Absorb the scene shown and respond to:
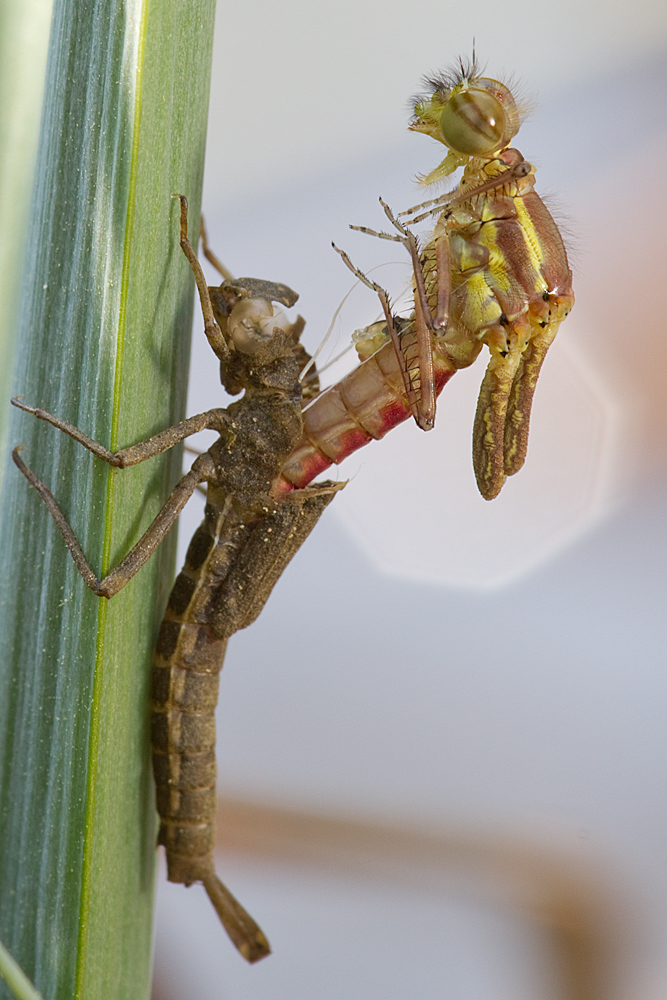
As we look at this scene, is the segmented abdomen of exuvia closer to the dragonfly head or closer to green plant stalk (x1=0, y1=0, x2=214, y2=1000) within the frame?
green plant stalk (x1=0, y1=0, x2=214, y2=1000)

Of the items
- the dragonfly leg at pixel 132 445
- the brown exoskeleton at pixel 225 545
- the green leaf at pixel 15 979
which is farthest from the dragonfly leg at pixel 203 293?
the green leaf at pixel 15 979

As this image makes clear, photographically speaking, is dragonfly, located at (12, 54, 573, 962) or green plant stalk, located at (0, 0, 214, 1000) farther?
dragonfly, located at (12, 54, 573, 962)

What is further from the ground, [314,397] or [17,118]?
[17,118]

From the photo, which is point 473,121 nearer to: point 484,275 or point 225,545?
point 484,275

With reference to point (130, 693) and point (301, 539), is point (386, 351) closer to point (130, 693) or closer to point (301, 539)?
point (301, 539)

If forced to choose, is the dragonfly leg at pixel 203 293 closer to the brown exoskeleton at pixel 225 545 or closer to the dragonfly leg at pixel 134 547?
the brown exoskeleton at pixel 225 545

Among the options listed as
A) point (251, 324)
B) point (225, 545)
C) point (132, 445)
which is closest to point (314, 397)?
point (251, 324)

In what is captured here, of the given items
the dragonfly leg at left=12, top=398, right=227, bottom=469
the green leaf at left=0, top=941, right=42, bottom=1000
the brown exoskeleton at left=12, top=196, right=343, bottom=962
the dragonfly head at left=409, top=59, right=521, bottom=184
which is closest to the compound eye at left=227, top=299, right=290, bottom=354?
the brown exoskeleton at left=12, top=196, right=343, bottom=962

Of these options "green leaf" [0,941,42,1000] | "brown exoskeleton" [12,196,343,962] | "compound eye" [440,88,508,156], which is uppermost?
"compound eye" [440,88,508,156]
